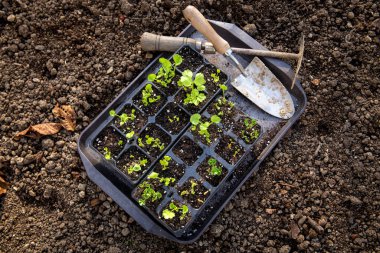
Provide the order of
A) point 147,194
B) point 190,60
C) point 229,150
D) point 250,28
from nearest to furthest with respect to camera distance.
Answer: point 147,194 → point 229,150 → point 190,60 → point 250,28

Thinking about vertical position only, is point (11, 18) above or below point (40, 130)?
above

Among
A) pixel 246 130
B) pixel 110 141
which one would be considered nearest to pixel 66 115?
pixel 110 141

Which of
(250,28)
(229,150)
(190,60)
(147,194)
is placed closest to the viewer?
(147,194)

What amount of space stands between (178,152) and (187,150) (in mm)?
45

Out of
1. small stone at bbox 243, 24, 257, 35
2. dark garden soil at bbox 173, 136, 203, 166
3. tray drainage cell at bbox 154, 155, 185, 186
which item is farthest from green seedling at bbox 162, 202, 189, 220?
small stone at bbox 243, 24, 257, 35

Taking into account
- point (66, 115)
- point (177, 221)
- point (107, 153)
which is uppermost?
point (66, 115)

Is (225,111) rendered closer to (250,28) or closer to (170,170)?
(170,170)

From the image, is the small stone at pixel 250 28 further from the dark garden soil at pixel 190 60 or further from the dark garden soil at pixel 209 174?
the dark garden soil at pixel 209 174

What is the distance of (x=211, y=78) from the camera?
217cm

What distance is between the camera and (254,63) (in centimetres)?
226

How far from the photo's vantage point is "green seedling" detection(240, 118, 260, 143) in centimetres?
208

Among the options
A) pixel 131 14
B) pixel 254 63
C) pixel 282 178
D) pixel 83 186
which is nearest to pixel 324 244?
pixel 282 178

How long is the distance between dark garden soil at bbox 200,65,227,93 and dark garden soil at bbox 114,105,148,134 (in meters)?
0.36

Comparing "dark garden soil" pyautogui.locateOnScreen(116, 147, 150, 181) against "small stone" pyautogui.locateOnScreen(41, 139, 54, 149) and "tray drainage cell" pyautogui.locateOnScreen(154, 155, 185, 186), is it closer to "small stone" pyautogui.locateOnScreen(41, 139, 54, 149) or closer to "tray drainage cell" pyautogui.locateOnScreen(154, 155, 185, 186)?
"tray drainage cell" pyautogui.locateOnScreen(154, 155, 185, 186)
